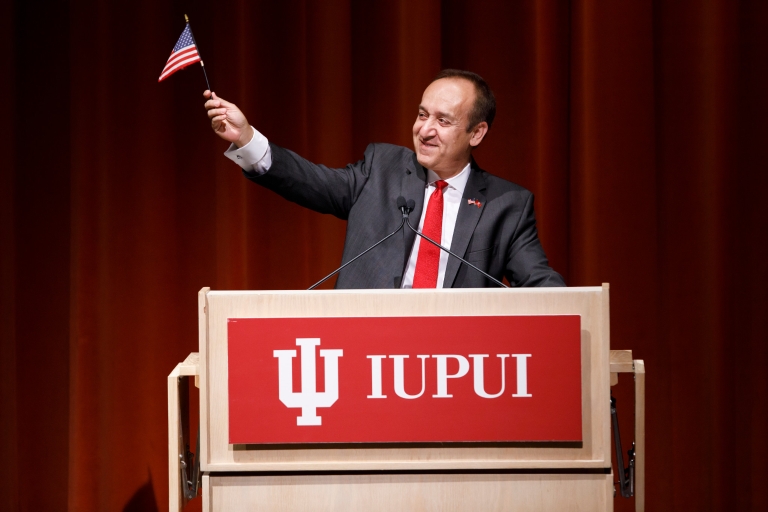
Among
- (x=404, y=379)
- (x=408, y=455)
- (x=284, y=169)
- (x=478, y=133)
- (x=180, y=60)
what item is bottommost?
(x=408, y=455)

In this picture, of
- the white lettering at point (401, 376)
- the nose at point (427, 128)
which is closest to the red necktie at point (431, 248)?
the nose at point (427, 128)

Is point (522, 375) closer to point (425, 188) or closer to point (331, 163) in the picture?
point (425, 188)

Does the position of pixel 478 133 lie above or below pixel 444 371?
above

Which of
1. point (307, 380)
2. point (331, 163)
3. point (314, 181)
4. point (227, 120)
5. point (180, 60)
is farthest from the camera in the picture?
point (331, 163)

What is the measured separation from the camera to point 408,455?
158 centimetres

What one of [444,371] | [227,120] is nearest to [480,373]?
[444,371]

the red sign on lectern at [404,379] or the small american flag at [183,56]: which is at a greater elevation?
the small american flag at [183,56]

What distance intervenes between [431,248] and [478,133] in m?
0.35

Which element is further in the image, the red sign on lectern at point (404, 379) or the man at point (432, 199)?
the man at point (432, 199)

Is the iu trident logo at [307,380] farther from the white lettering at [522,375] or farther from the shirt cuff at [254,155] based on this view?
the shirt cuff at [254,155]

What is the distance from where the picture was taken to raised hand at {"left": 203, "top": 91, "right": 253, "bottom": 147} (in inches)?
73.2

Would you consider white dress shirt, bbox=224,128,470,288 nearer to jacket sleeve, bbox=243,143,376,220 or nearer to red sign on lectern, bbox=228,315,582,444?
jacket sleeve, bbox=243,143,376,220

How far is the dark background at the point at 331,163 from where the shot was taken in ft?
9.61

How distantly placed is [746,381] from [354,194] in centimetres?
159
